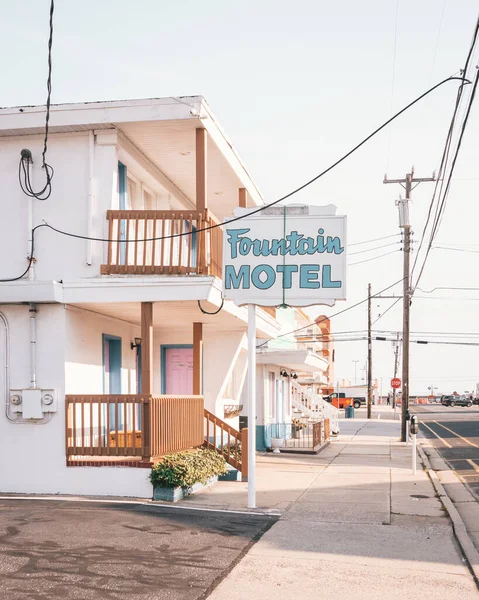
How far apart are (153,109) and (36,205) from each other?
2754mm

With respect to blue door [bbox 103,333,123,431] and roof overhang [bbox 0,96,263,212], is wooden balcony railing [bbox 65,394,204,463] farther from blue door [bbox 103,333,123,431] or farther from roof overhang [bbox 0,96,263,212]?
roof overhang [bbox 0,96,263,212]

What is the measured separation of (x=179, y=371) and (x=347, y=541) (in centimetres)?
1004

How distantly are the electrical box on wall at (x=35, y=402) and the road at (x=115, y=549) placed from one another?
1745mm

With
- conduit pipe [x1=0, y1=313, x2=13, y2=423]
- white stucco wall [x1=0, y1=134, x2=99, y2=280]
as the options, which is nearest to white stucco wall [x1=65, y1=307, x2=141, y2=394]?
white stucco wall [x1=0, y1=134, x2=99, y2=280]

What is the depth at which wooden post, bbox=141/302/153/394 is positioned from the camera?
1363cm

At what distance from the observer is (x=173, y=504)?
1266 cm

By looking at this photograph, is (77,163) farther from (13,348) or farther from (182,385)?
(182,385)

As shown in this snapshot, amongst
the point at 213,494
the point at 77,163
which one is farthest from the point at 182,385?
the point at 77,163

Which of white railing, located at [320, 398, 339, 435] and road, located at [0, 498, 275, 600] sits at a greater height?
road, located at [0, 498, 275, 600]

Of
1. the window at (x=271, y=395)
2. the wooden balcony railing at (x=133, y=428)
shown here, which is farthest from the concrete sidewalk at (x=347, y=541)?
the window at (x=271, y=395)

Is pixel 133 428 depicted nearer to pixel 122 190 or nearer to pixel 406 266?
pixel 122 190

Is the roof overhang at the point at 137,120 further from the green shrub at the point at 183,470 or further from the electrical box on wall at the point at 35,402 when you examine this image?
the green shrub at the point at 183,470

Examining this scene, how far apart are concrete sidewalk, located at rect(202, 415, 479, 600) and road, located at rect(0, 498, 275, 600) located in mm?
370

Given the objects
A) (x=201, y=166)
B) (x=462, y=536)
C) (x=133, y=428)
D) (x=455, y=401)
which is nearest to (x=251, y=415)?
(x=133, y=428)
